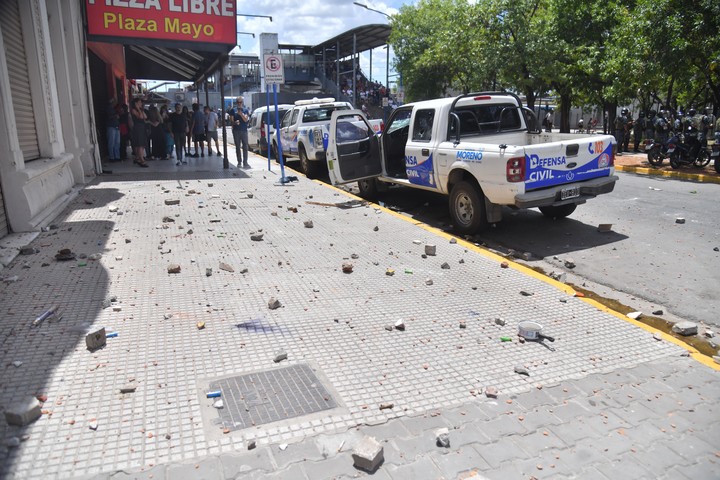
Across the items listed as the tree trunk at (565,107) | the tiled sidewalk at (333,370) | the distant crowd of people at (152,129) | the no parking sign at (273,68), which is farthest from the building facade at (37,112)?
the tree trunk at (565,107)

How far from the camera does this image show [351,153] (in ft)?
32.6

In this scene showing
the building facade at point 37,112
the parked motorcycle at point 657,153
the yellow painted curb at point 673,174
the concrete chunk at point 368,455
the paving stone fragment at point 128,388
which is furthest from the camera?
the parked motorcycle at point 657,153

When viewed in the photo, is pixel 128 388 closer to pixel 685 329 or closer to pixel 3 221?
pixel 685 329

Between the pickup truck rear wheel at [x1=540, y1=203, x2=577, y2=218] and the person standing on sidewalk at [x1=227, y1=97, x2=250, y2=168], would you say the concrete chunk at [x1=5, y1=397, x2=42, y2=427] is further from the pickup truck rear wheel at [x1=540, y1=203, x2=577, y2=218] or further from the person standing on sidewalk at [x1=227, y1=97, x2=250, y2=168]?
the person standing on sidewalk at [x1=227, y1=97, x2=250, y2=168]

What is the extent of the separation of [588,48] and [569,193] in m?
15.0

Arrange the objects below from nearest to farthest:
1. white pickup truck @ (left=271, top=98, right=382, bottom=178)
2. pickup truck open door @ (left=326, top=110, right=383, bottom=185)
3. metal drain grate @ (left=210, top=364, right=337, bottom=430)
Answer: metal drain grate @ (left=210, top=364, right=337, bottom=430), pickup truck open door @ (left=326, top=110, right=383, bottom=185), white pickup truck @ (left=271, top=98, right=382, bottom=178)

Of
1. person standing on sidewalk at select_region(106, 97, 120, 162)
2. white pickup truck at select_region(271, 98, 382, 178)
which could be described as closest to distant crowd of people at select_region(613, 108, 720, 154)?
white pickup truck at select_region(271, 98, 382, 178)

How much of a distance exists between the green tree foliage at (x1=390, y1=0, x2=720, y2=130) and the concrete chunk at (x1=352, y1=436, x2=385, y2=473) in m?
14.7

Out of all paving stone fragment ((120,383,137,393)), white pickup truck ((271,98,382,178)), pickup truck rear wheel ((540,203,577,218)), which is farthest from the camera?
white pickup truck ((271,98,382,178))

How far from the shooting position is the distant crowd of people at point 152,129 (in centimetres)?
1502

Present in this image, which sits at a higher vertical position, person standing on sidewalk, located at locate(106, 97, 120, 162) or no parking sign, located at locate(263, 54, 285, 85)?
no parking sign, located at locate(263, 54, 285, 85)

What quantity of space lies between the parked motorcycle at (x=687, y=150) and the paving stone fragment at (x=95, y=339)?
53.4 feet

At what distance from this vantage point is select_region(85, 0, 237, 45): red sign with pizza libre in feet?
42.8

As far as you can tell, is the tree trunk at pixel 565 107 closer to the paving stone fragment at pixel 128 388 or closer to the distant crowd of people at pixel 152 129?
the distant crowd of people at pixel 152 129
